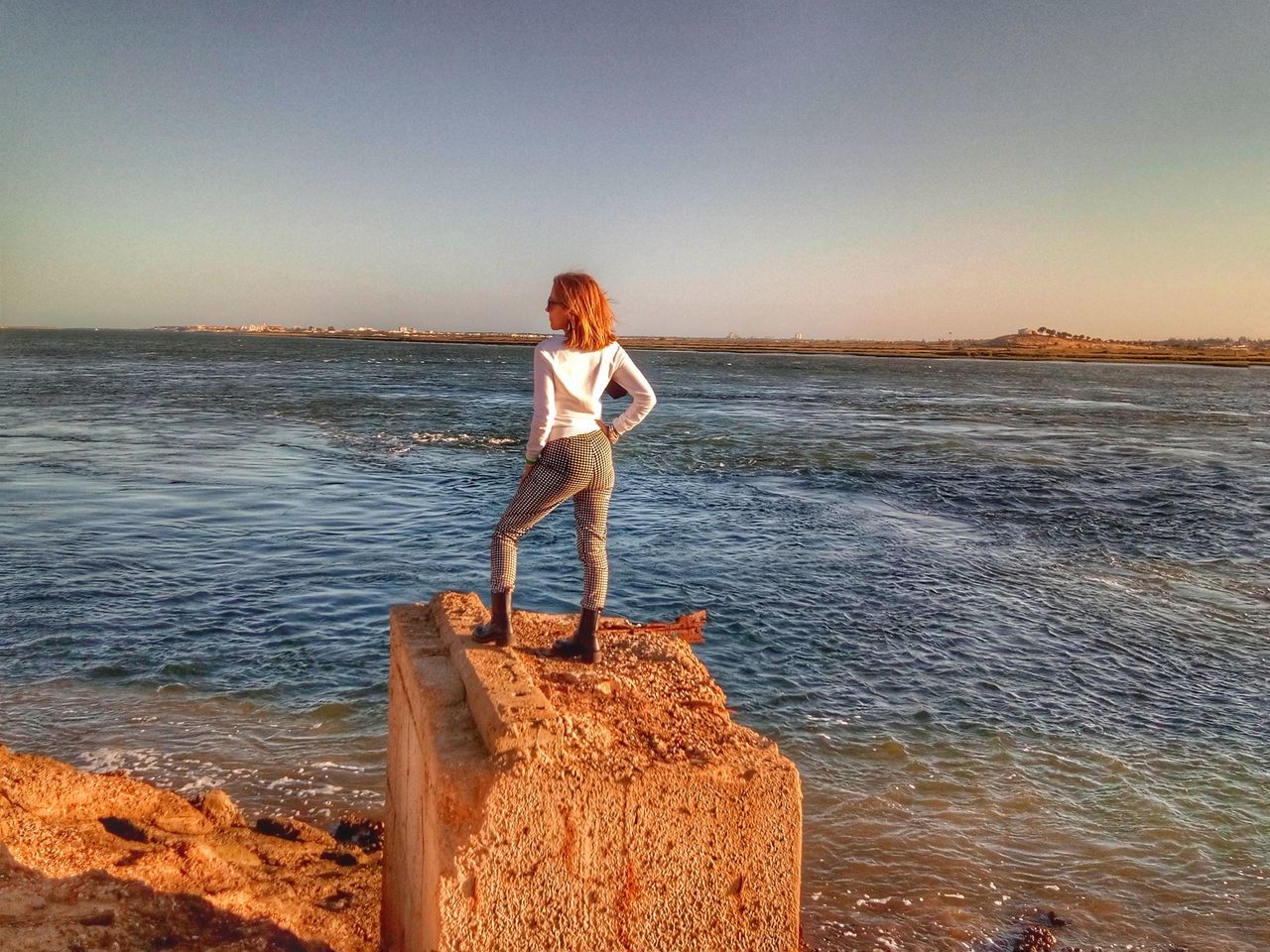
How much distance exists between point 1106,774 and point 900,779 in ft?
4.74

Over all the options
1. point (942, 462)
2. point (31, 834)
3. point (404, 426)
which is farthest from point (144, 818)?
point (404, 426)

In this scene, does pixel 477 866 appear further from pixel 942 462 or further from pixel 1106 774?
pixel 942 462

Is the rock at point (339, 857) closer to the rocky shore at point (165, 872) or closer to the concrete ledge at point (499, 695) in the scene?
the rocky shore at point (165, 872)

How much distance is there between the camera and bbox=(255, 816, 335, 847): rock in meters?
4.88

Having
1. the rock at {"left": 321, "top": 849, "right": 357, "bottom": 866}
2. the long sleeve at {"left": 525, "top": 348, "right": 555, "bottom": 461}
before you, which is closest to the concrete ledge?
the long sleeve at {"left": 525, "top": 348, "right": 555, "bottom": 461}

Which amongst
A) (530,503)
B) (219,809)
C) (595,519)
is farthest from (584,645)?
(219,809)

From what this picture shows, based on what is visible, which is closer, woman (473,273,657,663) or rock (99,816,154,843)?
woman (473,273,657,663)

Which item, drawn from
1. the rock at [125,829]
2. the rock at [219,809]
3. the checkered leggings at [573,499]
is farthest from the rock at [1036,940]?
the rock at [125,829]

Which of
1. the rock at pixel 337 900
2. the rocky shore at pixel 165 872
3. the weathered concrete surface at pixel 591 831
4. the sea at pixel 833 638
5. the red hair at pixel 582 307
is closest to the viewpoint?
the weathered concrete surface at pixel 591 831

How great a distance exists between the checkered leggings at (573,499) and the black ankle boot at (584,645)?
0.05 m

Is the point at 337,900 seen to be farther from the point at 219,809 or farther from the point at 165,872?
the point at 219,809

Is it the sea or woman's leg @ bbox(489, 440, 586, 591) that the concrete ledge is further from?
the sea

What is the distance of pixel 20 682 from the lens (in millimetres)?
7023

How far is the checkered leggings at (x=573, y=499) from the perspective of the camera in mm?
3998
